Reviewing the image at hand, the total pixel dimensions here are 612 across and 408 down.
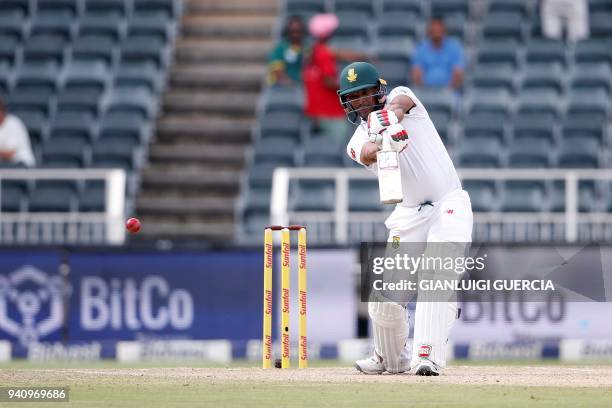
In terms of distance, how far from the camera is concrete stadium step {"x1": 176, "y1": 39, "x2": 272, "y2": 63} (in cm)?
2030

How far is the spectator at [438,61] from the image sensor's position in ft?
58.1

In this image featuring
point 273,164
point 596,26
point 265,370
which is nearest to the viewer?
point 265,370

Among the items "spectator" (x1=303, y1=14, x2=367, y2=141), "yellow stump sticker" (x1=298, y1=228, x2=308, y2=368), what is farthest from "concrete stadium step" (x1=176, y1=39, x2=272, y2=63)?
"yellow stump sticker" (x1=298, y1=228, x2=308, y2=368)

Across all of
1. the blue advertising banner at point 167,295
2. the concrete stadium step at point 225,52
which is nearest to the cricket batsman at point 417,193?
the blue advertising banner at point 167,295

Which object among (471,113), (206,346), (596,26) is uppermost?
(596,26)

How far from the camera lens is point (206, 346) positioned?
14.8 meters

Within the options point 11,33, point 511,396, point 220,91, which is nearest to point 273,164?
point 220,91

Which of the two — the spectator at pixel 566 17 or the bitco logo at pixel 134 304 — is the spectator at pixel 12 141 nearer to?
the bitco logo at pixel 134 304

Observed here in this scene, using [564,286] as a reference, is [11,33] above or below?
above

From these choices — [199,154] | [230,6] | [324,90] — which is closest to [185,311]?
[324,90]

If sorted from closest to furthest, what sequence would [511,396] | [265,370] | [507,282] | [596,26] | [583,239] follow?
[511,396] < [265,370] < [507,282] < [583,239] < [596,26]

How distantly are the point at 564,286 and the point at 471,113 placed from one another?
3668 millimetres

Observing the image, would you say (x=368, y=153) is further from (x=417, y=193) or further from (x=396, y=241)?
(x=396, y=241)

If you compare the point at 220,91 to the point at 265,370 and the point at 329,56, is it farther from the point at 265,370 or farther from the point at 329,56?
the point at 265,370
